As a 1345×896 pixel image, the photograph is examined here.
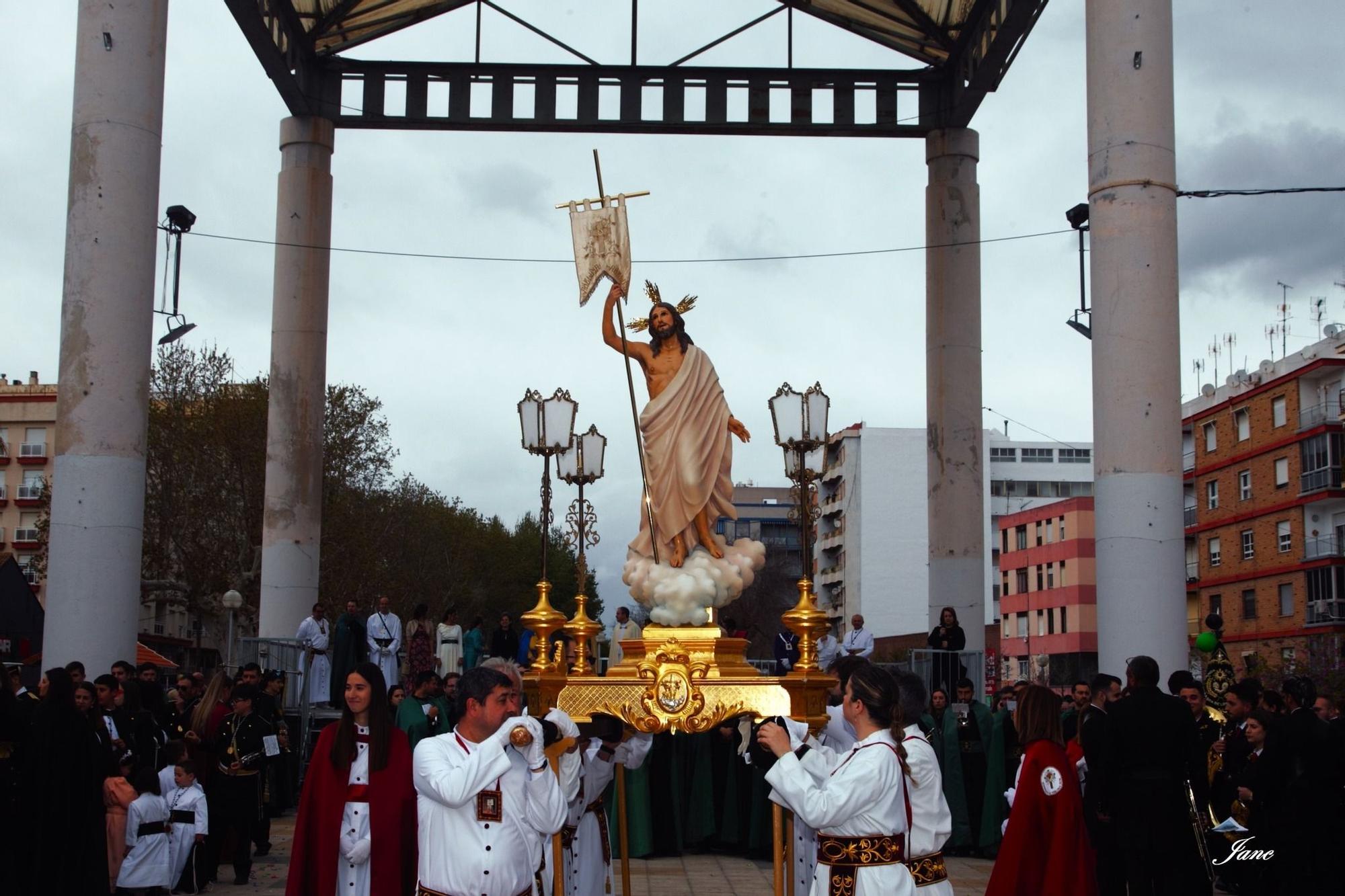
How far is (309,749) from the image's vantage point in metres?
20.4

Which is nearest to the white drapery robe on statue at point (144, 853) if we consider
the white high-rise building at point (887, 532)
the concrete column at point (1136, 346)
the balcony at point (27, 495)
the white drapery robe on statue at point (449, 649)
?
the concrete column at point (1136, 346)

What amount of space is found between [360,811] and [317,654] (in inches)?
545

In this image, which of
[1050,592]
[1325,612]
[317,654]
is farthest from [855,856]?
[1050,592]

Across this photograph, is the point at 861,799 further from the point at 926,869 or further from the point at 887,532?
the point at 887,532

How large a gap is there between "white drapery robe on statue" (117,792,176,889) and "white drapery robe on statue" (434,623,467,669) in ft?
33.3

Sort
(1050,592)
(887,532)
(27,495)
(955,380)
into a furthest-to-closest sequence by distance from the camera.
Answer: (887,532) < (27,495) < (1050,592) < (955,380)

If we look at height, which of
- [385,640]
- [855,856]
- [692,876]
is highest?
[385,640]

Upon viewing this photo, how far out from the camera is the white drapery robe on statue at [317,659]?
20578 millimetres

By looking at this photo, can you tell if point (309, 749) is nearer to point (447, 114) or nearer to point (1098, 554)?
point (447, 114)

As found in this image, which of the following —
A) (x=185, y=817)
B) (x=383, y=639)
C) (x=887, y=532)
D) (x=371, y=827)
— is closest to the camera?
(x=371, y=827)

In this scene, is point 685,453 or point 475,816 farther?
point 685,453

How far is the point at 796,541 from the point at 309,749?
107 m

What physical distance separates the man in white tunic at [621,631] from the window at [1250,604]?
49.5 meters

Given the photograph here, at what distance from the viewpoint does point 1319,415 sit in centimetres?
5741
